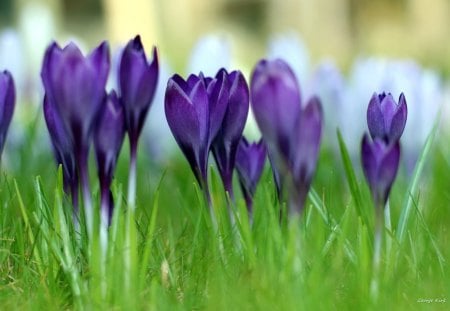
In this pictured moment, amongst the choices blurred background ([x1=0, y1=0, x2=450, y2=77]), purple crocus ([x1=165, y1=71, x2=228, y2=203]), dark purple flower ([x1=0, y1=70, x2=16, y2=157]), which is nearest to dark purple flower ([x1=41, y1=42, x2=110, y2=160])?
purple crocus ([x1=165, y1=71, x2=228, y2=203])

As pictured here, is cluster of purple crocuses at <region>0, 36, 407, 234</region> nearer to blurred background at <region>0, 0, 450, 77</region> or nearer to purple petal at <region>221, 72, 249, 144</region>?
purple petal at <region>221, 72, 249, 144</region>

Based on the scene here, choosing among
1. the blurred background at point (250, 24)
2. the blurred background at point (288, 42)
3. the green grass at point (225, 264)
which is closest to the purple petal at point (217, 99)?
the green grass at point (225, 264)

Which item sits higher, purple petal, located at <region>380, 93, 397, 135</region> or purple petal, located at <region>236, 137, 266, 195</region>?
purple petal, located at <region>380, 93, 397, 135</region>

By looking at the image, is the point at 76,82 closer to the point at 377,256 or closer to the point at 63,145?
the point at 63,145

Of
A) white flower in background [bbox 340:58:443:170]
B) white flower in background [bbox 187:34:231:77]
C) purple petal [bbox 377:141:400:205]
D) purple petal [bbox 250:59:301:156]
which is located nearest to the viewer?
purple petal [bbox 250:59:301:156]

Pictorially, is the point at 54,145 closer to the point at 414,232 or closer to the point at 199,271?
the point at 199,271
